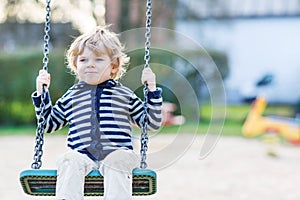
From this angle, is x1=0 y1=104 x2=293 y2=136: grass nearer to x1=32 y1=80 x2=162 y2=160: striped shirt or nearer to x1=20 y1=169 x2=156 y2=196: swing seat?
x1=32 y1=80 x2=162 y2=160: striped shirt

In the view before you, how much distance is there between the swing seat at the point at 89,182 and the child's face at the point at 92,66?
487 mm

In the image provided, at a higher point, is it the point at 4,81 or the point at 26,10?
the point at 26,10

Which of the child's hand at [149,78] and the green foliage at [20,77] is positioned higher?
the green foliage at [20,77]

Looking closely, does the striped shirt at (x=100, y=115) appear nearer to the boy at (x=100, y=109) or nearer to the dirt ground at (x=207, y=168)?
the boy at (x=100, y=109)

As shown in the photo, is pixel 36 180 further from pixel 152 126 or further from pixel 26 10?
pixel 26 10

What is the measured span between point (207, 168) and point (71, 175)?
5.14m

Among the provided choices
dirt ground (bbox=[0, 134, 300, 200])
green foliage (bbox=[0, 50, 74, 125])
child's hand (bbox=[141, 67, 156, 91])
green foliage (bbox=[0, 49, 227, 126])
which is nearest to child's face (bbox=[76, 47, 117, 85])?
child's hand (bbox=[141, 67, 156, 91])

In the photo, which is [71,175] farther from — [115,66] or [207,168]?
[207,168]

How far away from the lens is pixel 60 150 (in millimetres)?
9688

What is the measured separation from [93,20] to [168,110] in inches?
163

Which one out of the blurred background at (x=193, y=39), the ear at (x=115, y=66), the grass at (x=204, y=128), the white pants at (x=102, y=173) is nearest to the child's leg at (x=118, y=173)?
the white pants at (x=102, y=173)

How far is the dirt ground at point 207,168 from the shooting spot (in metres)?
6.19

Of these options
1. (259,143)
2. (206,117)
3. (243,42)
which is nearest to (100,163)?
(259,143)

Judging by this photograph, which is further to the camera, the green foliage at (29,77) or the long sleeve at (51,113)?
the green foliage at (29,77)
